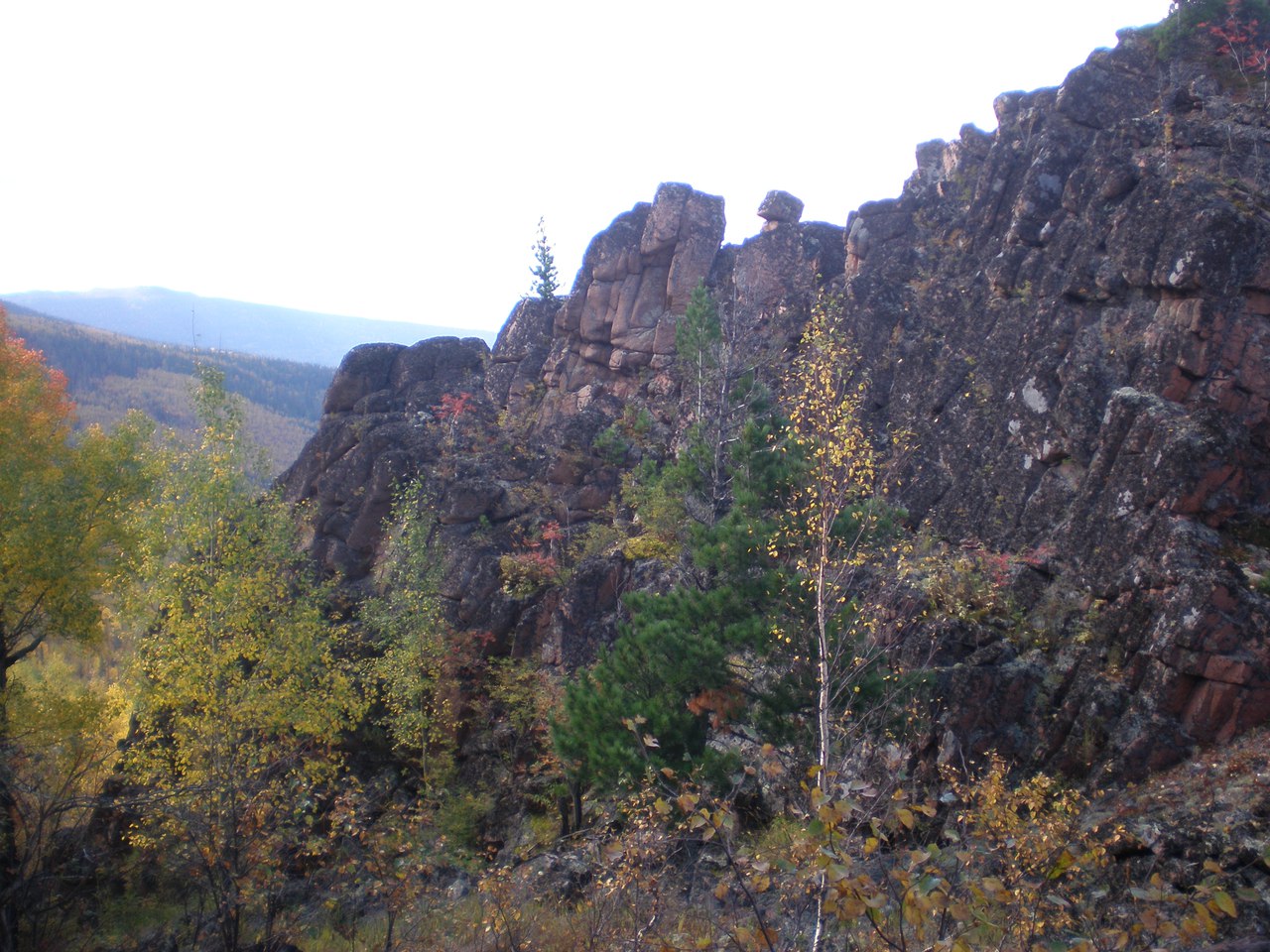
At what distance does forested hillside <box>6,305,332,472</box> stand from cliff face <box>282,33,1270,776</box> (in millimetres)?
66226

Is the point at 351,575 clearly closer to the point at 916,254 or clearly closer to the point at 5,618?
the point at 5,618

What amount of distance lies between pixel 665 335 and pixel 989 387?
15430mm

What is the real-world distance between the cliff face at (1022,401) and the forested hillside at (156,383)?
6623 cm

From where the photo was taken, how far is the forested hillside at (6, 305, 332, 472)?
98.5 metres

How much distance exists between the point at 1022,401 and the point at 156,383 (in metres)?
118

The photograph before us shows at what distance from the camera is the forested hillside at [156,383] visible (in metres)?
98.5

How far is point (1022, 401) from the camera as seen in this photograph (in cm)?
2078

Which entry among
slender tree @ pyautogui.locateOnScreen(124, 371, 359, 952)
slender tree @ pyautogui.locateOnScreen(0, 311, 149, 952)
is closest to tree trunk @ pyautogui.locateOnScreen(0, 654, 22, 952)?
slender tree @ pyautogui.locateOnScreen(0, 311, 149, 952)

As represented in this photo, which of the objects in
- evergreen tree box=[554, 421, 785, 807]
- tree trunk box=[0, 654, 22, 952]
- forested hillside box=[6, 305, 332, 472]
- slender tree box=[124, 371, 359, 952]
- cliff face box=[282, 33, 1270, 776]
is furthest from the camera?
forested hillside box=[6, 305, 332, 472]

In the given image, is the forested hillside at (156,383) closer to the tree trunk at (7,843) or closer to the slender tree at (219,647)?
the slender tree at (219,647)

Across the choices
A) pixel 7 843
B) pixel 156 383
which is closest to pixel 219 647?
pixel 7 843

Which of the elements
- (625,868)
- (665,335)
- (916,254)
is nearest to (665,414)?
(665,335)

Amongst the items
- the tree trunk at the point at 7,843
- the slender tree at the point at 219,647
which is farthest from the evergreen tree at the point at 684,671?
the tree trunk at the point at 7,843

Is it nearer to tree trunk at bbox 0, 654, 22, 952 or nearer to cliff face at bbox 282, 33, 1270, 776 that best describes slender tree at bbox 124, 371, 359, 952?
tree trunk at bbox 0, 654, 22, 952
